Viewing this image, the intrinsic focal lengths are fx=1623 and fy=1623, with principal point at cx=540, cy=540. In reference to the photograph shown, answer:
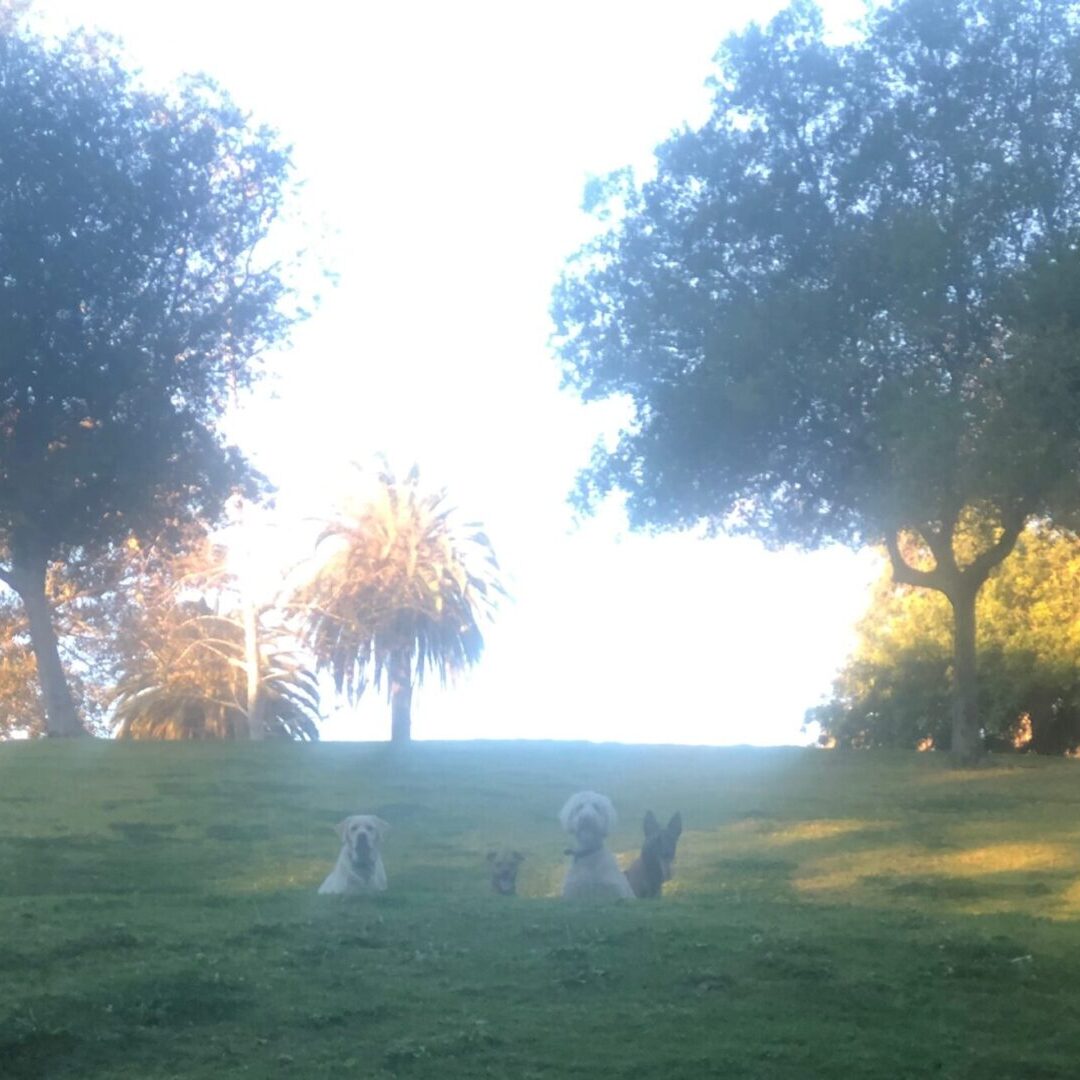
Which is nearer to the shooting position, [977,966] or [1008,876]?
[977,966]

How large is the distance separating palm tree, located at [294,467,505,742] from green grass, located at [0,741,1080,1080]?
23367mm

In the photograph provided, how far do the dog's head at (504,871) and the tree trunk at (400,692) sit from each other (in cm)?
3080

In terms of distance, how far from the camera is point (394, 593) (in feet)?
146

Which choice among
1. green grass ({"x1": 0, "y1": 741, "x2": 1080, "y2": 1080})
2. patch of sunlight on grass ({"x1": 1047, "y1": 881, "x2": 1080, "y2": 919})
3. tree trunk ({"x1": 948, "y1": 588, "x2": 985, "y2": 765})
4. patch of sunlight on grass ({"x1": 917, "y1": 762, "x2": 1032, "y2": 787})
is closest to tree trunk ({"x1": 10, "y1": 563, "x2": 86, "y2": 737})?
green grass ({"x1": 0, "y1": 741, "x2": 1080, "y2": 1080})

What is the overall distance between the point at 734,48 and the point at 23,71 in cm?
1034

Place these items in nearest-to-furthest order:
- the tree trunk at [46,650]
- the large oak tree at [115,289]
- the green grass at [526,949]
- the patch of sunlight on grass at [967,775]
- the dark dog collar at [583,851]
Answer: the green grass at [526,949], the dark dog collar at [583,851], the large oak tree at [115,289], the patch of sunlight on grass at [967,775], the tree trunk at [46,650]

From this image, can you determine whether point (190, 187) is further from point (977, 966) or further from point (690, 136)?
point (977, 966)

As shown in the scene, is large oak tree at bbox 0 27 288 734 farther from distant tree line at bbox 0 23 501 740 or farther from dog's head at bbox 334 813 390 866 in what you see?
dog's head at bbox 334 813 390 866

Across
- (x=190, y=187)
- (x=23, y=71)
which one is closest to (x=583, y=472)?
(x=190, y=187)

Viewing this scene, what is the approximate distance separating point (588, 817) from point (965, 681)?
12719 millimetres

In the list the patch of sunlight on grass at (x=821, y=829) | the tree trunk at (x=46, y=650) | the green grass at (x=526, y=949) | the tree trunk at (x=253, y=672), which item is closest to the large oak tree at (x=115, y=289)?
the green grass at (x=526, y=949)

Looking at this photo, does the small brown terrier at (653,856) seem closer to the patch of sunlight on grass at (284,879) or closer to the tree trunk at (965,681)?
the patch of sunlight on grass at (284,879)

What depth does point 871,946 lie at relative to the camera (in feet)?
34.8

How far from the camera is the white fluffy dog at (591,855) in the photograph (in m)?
13.6
